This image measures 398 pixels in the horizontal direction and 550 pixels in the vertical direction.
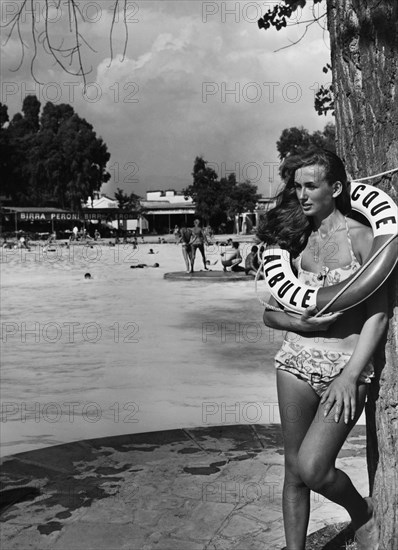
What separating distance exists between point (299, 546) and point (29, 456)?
2.53m

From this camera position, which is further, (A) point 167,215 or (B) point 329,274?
(A) point 167,215

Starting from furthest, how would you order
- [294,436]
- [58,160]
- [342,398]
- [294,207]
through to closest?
[58,160] < [294,207] < [294,436] < [342,398]

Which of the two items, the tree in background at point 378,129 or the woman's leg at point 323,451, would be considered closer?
the woman's leg at point 323,451

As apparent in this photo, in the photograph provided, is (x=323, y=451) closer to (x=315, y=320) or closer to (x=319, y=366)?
(x=319, y=366)

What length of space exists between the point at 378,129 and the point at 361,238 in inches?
18.4

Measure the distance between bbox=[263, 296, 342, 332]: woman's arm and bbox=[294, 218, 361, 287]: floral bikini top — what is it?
0.43 ft

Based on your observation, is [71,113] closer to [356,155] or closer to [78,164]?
[78,164]

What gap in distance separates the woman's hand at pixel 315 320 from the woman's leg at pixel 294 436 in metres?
0.18

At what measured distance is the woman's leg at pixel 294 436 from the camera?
254cm

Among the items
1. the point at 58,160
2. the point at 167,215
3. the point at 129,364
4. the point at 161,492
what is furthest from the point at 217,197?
the point at 161,492

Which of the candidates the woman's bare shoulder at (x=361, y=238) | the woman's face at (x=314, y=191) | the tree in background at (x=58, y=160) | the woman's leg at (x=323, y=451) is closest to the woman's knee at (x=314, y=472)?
the woman's leg at (x=323, y=451)

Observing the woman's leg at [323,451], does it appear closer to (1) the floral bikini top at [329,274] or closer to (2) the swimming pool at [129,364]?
(1) the floral bikini top at [329,274]

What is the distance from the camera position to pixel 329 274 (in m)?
2.57

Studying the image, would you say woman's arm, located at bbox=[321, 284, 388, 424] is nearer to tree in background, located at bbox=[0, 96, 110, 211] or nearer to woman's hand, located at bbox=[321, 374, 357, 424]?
woman's hand, located at bbox=[321, 374, 357, 424]
